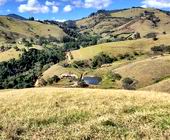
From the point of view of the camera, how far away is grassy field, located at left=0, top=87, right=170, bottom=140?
901 inches

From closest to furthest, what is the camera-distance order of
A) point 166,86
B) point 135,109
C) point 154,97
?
point 135,109, point 154,97, point 166,86

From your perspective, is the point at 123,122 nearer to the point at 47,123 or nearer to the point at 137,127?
the point at 137,127

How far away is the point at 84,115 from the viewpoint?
26.5 meters

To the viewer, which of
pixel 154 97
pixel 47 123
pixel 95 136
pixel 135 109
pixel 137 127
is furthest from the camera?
pixel 154 97

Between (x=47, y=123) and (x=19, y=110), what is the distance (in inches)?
137

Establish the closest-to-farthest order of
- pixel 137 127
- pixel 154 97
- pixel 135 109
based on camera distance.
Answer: pixel 137 127, pixel 135 109, pixel 154 97

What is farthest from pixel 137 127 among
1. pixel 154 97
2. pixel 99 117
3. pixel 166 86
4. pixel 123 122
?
pixel 166 86

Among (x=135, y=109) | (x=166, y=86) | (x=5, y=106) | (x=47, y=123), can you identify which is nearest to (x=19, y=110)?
(x=5, y=106)

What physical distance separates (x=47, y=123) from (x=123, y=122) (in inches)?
174

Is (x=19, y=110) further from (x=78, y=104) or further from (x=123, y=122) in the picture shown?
(x=123, y=122)

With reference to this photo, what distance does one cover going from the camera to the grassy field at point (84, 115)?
75.0 feet

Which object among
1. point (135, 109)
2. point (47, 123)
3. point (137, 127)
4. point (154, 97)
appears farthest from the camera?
point (154, 97)

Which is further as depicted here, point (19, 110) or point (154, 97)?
point (154, 97)

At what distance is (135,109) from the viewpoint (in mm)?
28062
